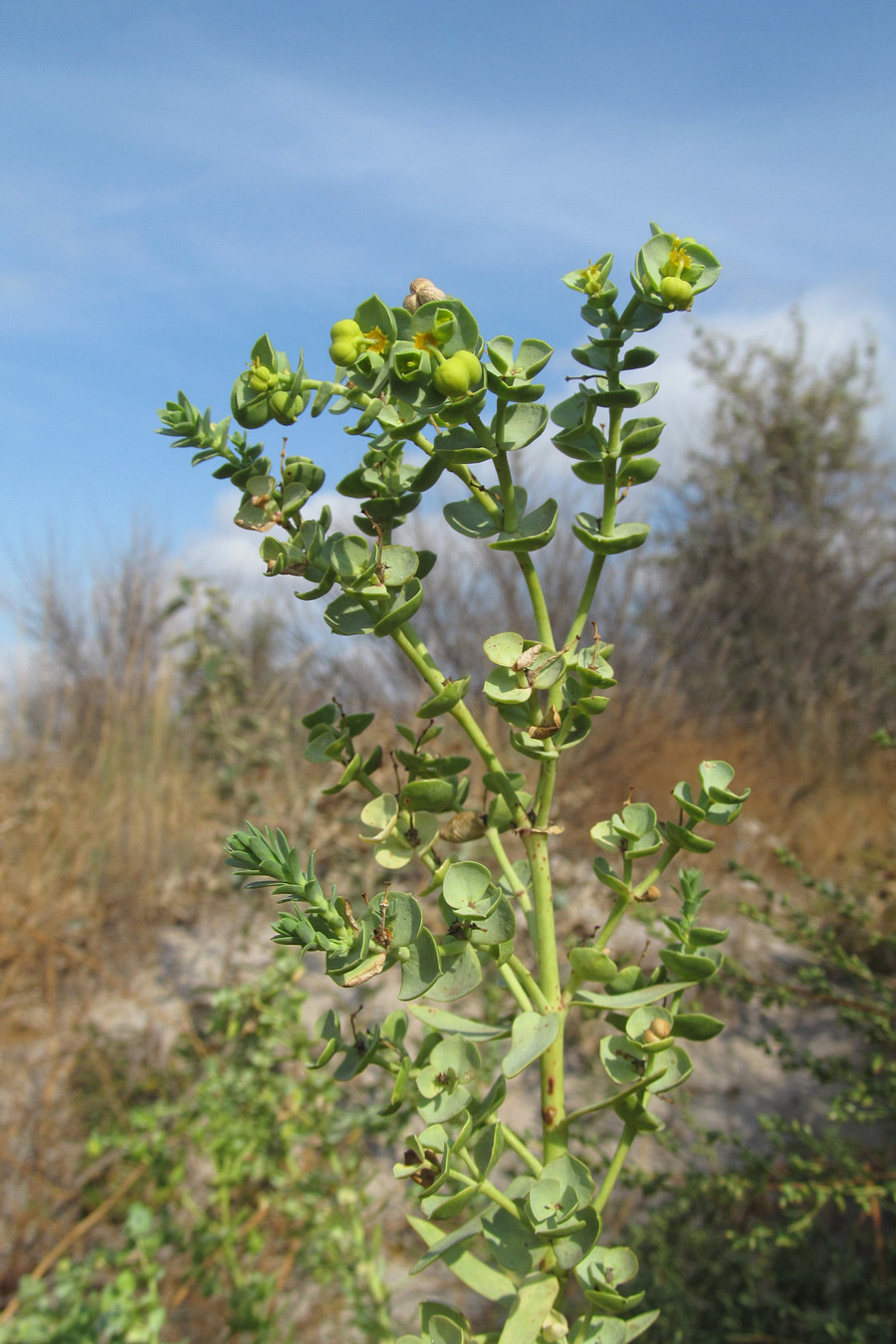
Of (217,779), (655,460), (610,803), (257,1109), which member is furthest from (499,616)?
(655,460)

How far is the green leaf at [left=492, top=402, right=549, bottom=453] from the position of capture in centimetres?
47

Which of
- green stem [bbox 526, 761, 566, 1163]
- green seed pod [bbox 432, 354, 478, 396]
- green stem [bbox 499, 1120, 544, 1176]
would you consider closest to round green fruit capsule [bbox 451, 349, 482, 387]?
green seed pod [bbox 432, 354, 478, 396]

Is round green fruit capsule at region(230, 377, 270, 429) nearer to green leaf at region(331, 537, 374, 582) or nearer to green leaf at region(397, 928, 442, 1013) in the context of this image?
green leaf at region(331, 537, 374, 582)

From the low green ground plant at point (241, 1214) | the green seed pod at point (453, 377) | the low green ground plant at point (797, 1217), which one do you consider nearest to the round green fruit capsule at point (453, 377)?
the green seed pod at point (453, 377)

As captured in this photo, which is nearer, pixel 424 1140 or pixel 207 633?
pixel 424 1140

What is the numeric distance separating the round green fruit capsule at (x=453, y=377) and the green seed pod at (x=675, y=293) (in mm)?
137

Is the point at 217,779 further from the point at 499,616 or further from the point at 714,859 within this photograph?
the point at 499,616

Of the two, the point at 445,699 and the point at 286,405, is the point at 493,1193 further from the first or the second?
the point at 286,405

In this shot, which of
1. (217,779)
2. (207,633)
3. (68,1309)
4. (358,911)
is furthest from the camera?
(217,779)

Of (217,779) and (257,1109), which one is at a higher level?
(217,779)

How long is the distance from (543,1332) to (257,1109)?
3.26 feet

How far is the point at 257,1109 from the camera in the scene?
1341 mm

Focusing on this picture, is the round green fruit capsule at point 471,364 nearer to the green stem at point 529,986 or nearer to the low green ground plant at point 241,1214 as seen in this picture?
the green stem at point 529,986

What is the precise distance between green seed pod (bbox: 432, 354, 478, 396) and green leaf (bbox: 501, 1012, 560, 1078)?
336mm
